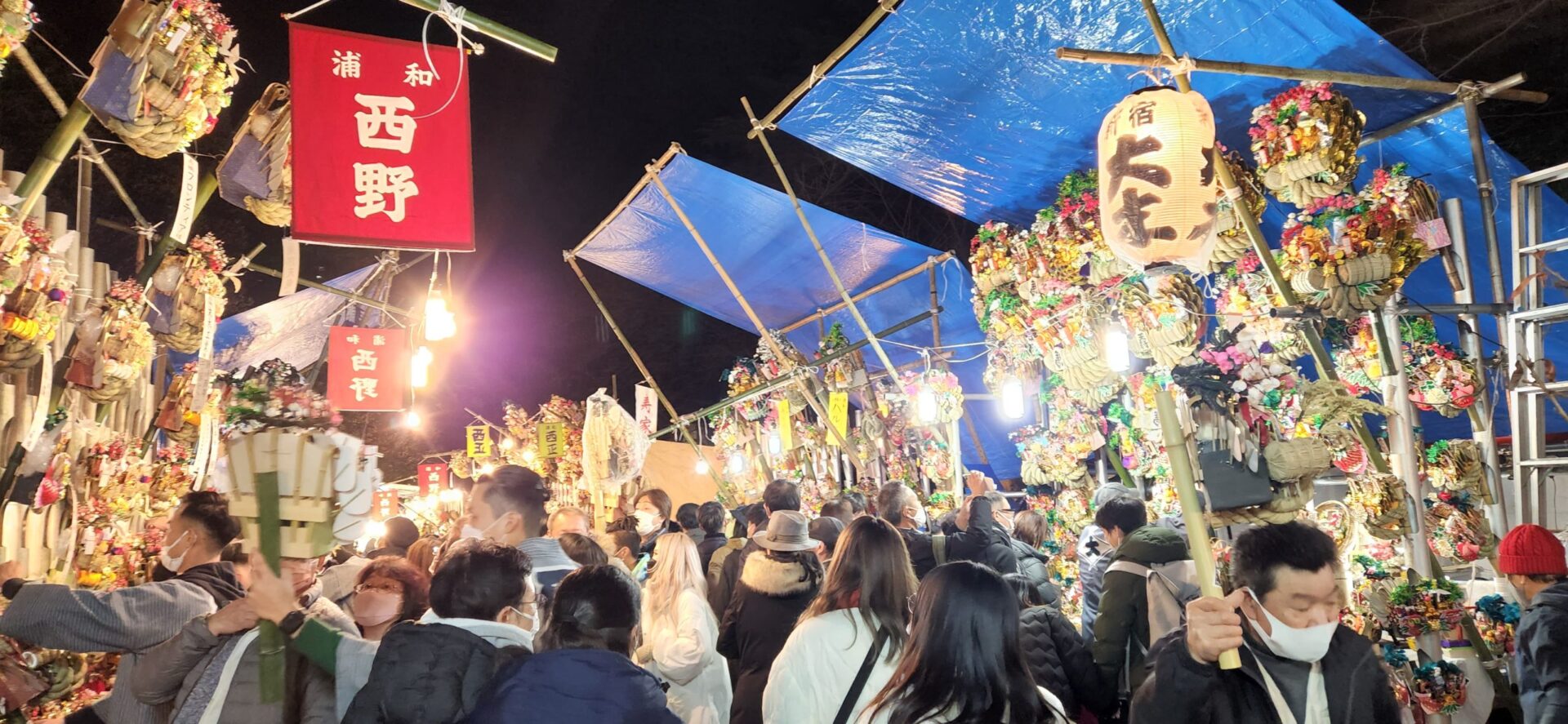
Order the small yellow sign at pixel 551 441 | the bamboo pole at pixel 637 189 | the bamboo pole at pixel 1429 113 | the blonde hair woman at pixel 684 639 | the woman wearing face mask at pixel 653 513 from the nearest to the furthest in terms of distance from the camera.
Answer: the blonde hair woman at pixel 684 639 → the bamboo pole at pixel 1429 113 → the woman wearing face mask at pixel 653 513 → the bamboo pole at pixel 637 189 → the small yellow sign at pixel 551 441

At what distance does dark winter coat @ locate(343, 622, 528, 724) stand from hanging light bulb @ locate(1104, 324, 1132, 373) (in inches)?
189

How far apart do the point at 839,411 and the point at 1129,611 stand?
6.91 metres

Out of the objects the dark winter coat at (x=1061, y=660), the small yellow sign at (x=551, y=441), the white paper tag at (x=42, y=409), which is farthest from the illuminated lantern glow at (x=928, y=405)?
the small yellow sign at (x=551, y=441)

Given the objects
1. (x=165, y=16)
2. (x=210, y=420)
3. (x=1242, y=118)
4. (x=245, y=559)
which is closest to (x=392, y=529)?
(x=210, y=420)

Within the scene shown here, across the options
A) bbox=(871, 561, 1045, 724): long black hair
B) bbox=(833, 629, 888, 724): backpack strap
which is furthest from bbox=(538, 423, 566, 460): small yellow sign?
bbox=(871, 561, 1045, 724): long black hair

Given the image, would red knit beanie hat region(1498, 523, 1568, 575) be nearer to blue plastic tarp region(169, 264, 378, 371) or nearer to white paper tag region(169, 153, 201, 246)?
white paper tag region(169, 153, 201, 246)

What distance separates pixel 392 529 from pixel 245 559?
266 centimetres

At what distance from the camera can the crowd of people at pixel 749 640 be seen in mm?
2631

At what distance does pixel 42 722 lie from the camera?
447 cm

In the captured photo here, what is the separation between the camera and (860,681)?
128 inches

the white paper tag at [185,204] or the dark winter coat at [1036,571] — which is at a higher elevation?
the white paper tag at [185,204]

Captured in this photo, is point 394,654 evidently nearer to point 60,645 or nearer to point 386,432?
point 60,645

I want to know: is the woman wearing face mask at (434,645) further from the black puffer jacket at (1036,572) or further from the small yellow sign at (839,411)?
the small yellow sign at (839,411)

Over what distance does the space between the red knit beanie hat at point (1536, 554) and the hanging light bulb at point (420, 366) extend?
10622mm
